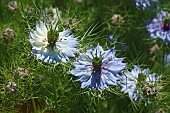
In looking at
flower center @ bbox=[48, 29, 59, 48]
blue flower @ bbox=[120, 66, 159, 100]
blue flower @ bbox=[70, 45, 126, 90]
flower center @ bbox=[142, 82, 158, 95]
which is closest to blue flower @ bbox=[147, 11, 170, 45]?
blue flower @ bbox=[120, 66, 159, 100]

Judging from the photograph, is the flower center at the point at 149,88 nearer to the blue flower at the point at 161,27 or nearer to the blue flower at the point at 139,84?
the blue flower at the point at 139,84

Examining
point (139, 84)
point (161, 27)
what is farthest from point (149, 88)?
point (161, 27)

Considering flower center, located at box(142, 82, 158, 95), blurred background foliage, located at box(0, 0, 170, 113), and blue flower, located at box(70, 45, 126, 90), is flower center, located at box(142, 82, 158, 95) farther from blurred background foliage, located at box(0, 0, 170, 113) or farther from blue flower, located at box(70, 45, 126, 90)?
blue flower, located at box(70, 45, 126, 90)

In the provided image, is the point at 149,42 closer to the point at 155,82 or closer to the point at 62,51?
the point at 155,82

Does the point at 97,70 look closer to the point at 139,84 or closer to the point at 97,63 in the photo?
the point at 97,63

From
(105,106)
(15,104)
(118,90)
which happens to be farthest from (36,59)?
(105,106)

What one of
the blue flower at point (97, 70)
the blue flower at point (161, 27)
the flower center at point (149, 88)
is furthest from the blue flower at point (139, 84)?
the blue flower at point (161, 27)
